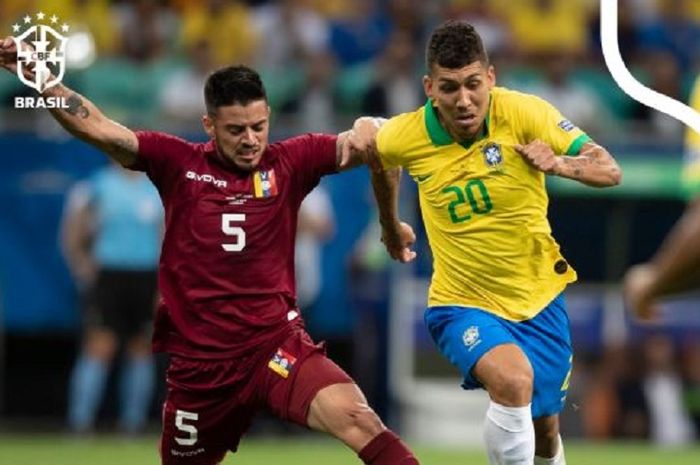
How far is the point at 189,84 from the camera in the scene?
15.5 meters

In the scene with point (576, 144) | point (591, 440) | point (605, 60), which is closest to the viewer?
point (576, 144)

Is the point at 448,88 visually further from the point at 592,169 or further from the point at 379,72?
the point at 379,72

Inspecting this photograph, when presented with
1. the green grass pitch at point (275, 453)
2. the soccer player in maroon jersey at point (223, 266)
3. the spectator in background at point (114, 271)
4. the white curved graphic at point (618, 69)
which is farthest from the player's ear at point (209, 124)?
the spectator in background at point (114, 271)

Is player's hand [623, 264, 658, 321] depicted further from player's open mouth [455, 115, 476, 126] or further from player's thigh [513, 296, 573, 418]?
player's thigh [513, 296, 573, 418]

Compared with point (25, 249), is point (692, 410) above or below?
below

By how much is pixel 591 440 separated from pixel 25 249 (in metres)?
5.16

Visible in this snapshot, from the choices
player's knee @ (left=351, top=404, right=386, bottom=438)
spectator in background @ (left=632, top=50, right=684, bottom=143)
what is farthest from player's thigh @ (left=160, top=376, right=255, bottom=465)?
spectator in background @ (left=632, top=50, right=684, bottom=143)

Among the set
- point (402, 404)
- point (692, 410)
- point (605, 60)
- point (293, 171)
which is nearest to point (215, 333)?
point (293, 171)

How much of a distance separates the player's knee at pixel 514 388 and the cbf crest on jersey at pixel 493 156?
38.6 inches

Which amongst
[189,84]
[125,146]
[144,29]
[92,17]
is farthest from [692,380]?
[125,146]

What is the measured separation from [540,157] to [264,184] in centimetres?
142

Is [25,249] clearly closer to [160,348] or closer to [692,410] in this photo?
[692,410]

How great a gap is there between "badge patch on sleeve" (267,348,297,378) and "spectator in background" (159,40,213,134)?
764cm

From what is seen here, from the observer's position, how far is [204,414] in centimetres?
A: 779
